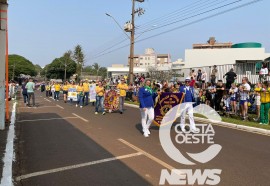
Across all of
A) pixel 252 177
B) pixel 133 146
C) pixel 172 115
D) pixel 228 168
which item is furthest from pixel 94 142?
pixel 252 177

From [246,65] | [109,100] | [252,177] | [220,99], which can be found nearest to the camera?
[252,177]

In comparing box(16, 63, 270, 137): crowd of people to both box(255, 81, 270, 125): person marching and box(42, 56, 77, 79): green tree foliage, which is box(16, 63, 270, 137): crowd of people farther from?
box(42, 56, 77, 79): green tree foliage

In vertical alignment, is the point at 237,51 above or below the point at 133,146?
above

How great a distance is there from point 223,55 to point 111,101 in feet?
97.5

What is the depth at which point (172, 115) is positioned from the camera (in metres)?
11.3

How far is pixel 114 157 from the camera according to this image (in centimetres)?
750

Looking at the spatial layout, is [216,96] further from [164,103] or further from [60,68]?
[60,68]

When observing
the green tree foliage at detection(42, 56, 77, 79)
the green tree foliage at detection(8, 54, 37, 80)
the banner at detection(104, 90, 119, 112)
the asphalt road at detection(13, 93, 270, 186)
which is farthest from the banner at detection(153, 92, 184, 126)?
the green tree foliage at detection(8, 54, 37, 80)

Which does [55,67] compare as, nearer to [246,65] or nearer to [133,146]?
[246,65]

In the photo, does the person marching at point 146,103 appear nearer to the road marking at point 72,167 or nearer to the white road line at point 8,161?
the road marking at point 72,167

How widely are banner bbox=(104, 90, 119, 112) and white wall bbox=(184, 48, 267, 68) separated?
27.8m

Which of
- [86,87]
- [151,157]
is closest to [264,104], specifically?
[151,157]

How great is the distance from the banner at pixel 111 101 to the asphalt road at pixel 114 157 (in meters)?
6.77

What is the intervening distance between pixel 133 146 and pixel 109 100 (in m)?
9.84
